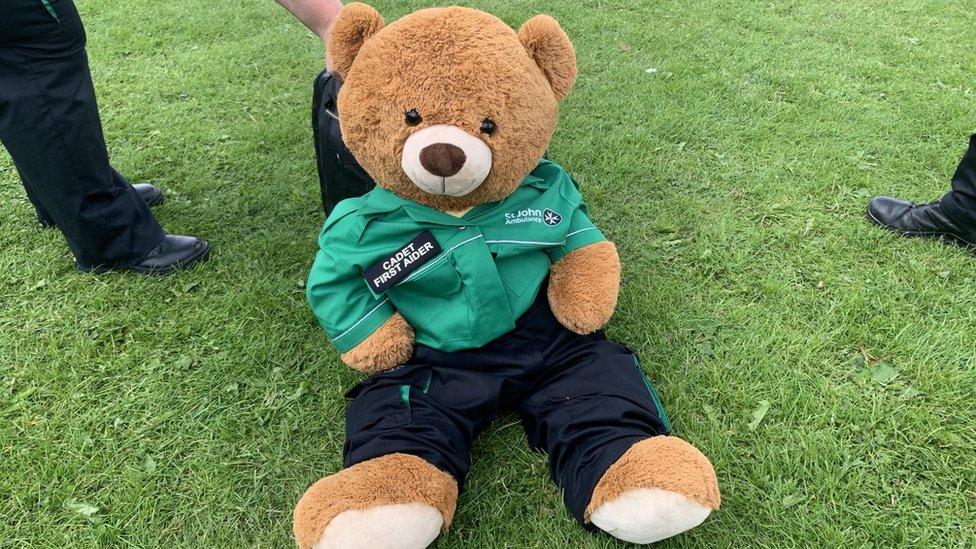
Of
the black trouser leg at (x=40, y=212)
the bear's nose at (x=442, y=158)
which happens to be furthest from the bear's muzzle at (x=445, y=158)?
the black trouser leg at (x=40, y=212)

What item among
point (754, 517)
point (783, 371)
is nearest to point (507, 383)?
point (754, 517)

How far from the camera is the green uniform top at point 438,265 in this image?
199cm

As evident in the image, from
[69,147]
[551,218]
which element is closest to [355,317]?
[551,218]

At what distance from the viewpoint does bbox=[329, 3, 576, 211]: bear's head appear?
1710 mm

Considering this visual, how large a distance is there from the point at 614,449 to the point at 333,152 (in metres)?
1.51

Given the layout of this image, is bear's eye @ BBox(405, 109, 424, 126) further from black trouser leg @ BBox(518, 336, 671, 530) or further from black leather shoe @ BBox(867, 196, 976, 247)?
black leather shoe @ BBox(867, 196, 976, 247)

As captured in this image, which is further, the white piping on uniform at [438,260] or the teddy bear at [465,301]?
the white piping on uniform at [438,260]

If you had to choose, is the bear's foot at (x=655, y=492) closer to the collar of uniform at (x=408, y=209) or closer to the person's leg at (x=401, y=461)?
the person's leg at (x=401, y=461)

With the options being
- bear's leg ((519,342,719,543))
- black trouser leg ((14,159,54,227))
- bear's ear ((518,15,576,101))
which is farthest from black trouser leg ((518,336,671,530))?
black trouser leg ((14,159,54,227))

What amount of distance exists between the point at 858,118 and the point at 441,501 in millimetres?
3693

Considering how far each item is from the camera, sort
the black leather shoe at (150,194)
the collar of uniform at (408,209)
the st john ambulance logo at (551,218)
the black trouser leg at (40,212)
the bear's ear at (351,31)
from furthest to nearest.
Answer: the black leather shoe at (150,194)
the black trouser leg at (40,212)
the st john ambulance logo at (551,218)
the collar of uniform at (408,209)
the bear's ear at (351,31)

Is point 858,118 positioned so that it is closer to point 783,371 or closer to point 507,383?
point 783,371

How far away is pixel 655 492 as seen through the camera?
1.67 m

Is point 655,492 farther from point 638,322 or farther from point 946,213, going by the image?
point 946,213
